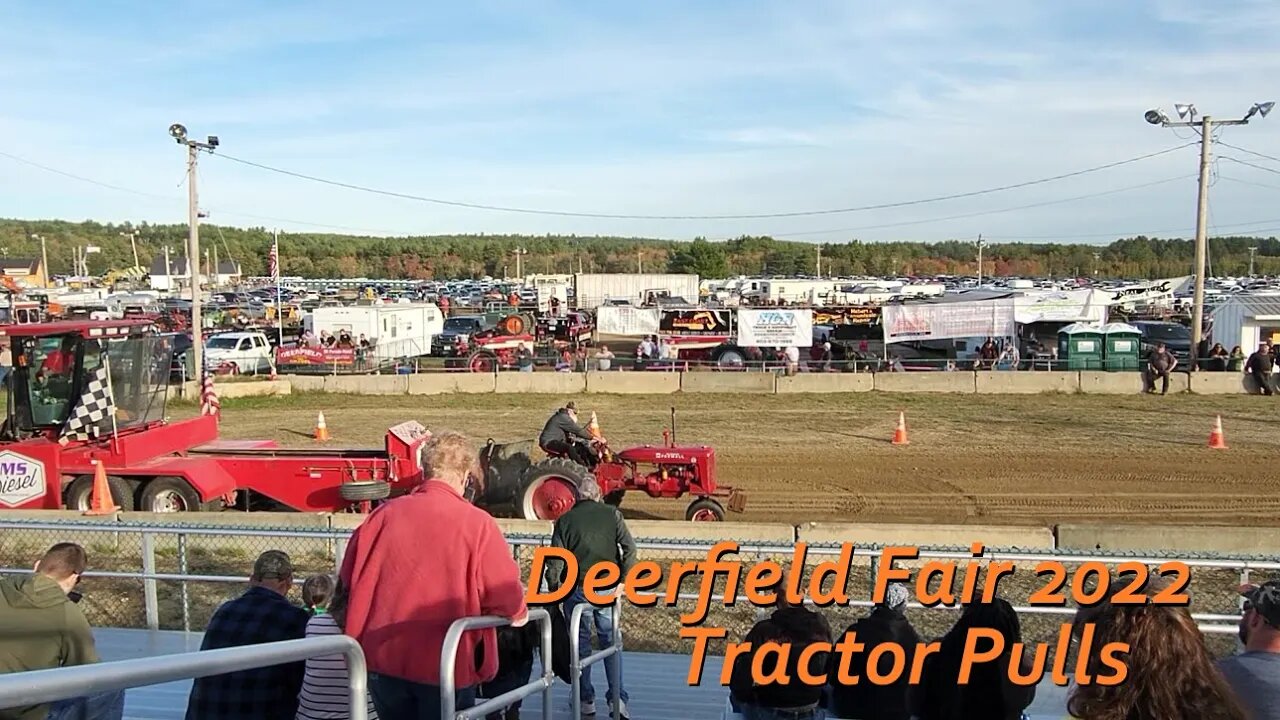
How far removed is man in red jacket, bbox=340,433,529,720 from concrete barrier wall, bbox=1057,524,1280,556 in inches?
338

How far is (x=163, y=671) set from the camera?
229 centimetres

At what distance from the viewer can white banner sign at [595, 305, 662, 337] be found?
36812 mm

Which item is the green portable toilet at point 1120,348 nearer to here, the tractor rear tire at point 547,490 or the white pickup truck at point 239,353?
the tractor rear tire at point 547,490

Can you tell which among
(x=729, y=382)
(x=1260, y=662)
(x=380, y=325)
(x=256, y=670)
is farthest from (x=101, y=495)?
(x=380, y=325)

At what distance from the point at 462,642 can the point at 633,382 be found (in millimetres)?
23294

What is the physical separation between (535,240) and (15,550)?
180140mm

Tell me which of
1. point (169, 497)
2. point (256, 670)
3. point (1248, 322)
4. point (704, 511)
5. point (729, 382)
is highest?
point (1248, 322)

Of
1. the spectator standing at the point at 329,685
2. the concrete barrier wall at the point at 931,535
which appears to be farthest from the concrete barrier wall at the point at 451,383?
the spectator standing at the point at 329,685

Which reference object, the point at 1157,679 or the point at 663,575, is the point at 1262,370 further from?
the point at 1157,679

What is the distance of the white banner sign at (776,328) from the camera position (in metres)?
31.1

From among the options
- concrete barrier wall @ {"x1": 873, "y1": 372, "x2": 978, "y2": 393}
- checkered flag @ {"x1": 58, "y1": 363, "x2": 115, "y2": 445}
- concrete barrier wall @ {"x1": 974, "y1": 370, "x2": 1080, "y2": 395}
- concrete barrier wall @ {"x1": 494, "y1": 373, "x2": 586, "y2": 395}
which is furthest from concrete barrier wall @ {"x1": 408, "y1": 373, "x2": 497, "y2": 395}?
checkered flag @ {"x1": 58, "y1": 363, "x2": 115, "y2": 445}

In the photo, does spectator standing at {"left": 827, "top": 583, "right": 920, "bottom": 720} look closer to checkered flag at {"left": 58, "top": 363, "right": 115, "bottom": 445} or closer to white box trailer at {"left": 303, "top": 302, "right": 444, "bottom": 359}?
checkered flag at {"left": 58, "top": 363, "right": 115, "bottom": 445}

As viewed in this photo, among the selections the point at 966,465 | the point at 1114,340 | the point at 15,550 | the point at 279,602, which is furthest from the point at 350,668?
the point at 1114,340

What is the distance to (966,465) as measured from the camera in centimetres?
1691
